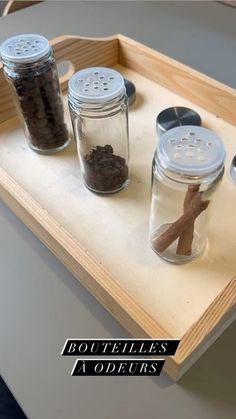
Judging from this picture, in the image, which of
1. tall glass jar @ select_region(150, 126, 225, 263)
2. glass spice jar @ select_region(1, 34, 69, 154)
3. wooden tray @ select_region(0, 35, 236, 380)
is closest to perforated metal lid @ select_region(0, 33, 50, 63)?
glass spice jar @ select_region(1, 34, 69, 154)

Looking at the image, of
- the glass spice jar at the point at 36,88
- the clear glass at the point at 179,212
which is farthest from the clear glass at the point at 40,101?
the clear glass at the point at 179,212

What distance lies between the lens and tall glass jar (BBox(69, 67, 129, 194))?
443 mm

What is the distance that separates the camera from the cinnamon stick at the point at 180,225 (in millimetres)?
402

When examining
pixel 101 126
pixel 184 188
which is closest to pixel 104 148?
pixel 101 126

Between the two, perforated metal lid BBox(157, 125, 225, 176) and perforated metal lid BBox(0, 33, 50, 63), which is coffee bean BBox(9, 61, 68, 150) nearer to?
perforated metal lid BBox(0, 33, 50, 63)

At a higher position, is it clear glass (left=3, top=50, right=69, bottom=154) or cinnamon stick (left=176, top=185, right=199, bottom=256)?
clear glass (left=3, top=50, right=69, bottom=154)

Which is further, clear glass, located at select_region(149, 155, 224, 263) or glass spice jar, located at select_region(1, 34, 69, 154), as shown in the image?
glass spice jar, located at select_region(1, 34, 69, 154)

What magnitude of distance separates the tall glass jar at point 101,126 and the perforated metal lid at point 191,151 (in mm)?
96

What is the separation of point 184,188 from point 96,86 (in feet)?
0.51

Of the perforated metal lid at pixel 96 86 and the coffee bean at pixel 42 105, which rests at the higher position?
the perforated metal lid at pixel 96 86

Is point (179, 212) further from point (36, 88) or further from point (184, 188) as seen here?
point (36, 88)

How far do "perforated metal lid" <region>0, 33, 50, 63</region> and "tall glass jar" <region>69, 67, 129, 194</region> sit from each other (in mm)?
70

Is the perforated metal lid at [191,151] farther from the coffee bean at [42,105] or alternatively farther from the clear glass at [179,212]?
the coffee bean at [42,105]

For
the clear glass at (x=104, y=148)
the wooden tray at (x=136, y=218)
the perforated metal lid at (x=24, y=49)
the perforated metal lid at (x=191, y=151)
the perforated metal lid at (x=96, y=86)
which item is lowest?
the wooden tray at (x=136, y=218)
